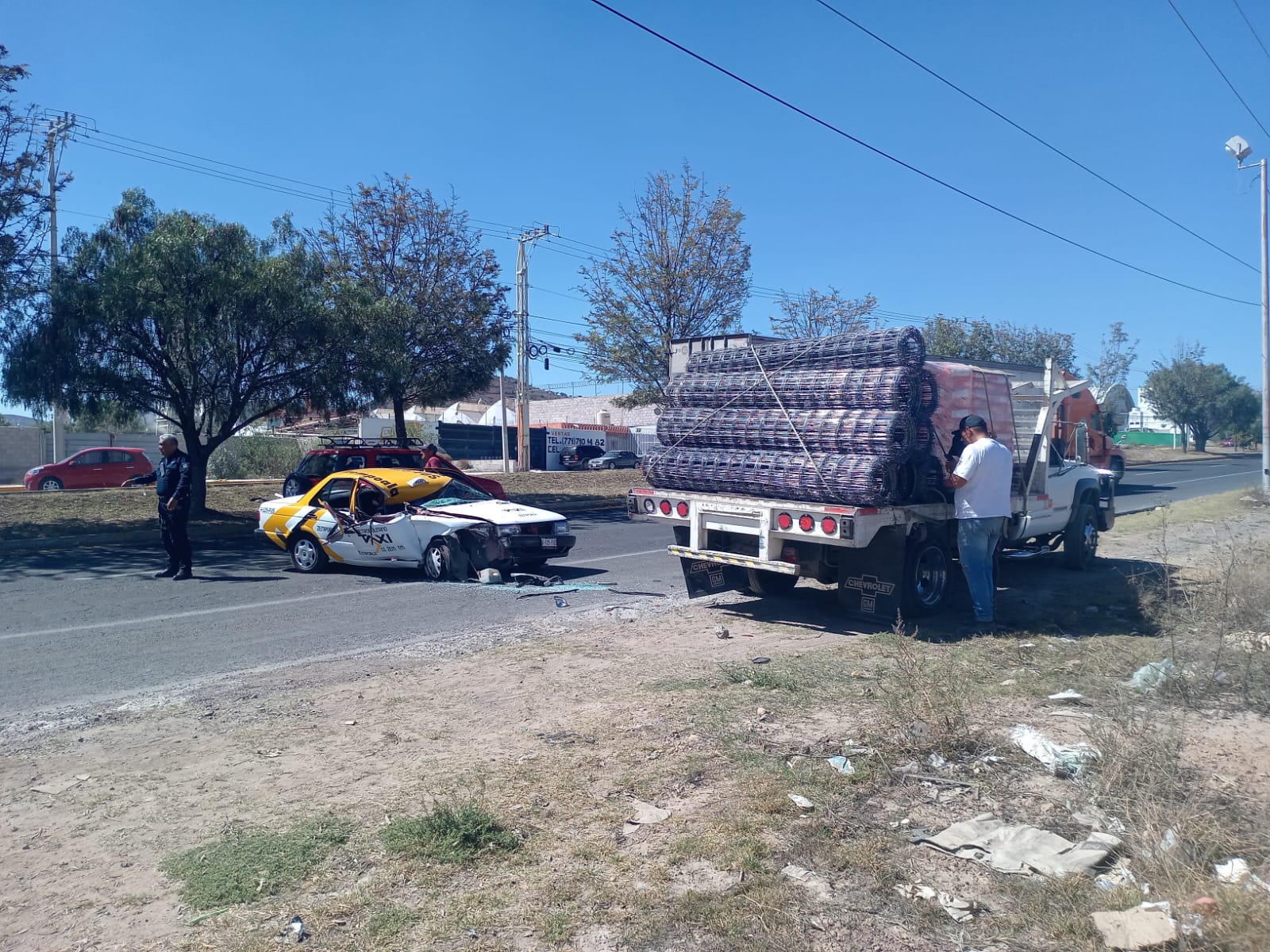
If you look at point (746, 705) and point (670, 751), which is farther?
point (746, 705)

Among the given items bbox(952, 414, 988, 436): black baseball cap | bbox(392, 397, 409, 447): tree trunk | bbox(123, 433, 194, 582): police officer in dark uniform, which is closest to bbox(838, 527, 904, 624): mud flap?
bbox(952, 414, 988, 436): black baseball cap

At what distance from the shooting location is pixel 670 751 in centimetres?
519

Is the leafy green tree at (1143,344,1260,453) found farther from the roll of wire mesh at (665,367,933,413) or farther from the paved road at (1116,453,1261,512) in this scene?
the roll of wire mesh at (665,367,933,413)

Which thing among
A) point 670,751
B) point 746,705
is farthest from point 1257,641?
point 670,751

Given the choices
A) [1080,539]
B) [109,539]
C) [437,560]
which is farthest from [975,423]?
[109,539]

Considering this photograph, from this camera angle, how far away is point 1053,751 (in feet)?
16.1

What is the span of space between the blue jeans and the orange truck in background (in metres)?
2.57

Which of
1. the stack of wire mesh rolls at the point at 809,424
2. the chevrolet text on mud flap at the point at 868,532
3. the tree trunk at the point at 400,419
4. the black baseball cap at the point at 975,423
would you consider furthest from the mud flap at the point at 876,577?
the tree trunk at the point at 400,419

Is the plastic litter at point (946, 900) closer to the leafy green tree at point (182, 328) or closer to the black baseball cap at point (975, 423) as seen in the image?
the black baseball cap at point (975, 423)

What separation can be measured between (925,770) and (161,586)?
985 cm

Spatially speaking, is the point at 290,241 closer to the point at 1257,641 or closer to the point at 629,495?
the point at 629,495

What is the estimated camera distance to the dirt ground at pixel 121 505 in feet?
55.7

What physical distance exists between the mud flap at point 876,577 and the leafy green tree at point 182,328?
13.4m

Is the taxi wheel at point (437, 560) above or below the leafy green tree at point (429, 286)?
below
